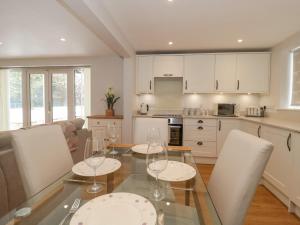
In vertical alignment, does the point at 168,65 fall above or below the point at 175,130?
above

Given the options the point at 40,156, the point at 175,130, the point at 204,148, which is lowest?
the point at 204,148

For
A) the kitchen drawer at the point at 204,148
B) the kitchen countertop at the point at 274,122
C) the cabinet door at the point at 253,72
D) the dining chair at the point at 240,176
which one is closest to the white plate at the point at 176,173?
the dining chair at the point at 240,176

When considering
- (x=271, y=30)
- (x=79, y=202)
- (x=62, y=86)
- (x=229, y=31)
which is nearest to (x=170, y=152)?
(x=79, y=202)

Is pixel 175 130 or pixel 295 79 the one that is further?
pixel 175 130

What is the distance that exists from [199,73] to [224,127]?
122 cm

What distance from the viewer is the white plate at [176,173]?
41.8 inches

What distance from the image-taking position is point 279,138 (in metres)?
2.26

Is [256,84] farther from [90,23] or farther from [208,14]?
[90,23]

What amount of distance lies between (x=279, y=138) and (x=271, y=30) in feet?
5.50

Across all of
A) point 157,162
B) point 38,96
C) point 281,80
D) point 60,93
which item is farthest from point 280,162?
point 38,96

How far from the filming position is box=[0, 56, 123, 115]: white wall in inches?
176

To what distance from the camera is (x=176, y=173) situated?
1.14m

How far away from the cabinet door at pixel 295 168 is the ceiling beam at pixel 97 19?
2509 millimetres

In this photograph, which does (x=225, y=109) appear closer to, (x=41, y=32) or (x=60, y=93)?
(x=41, y=32)
